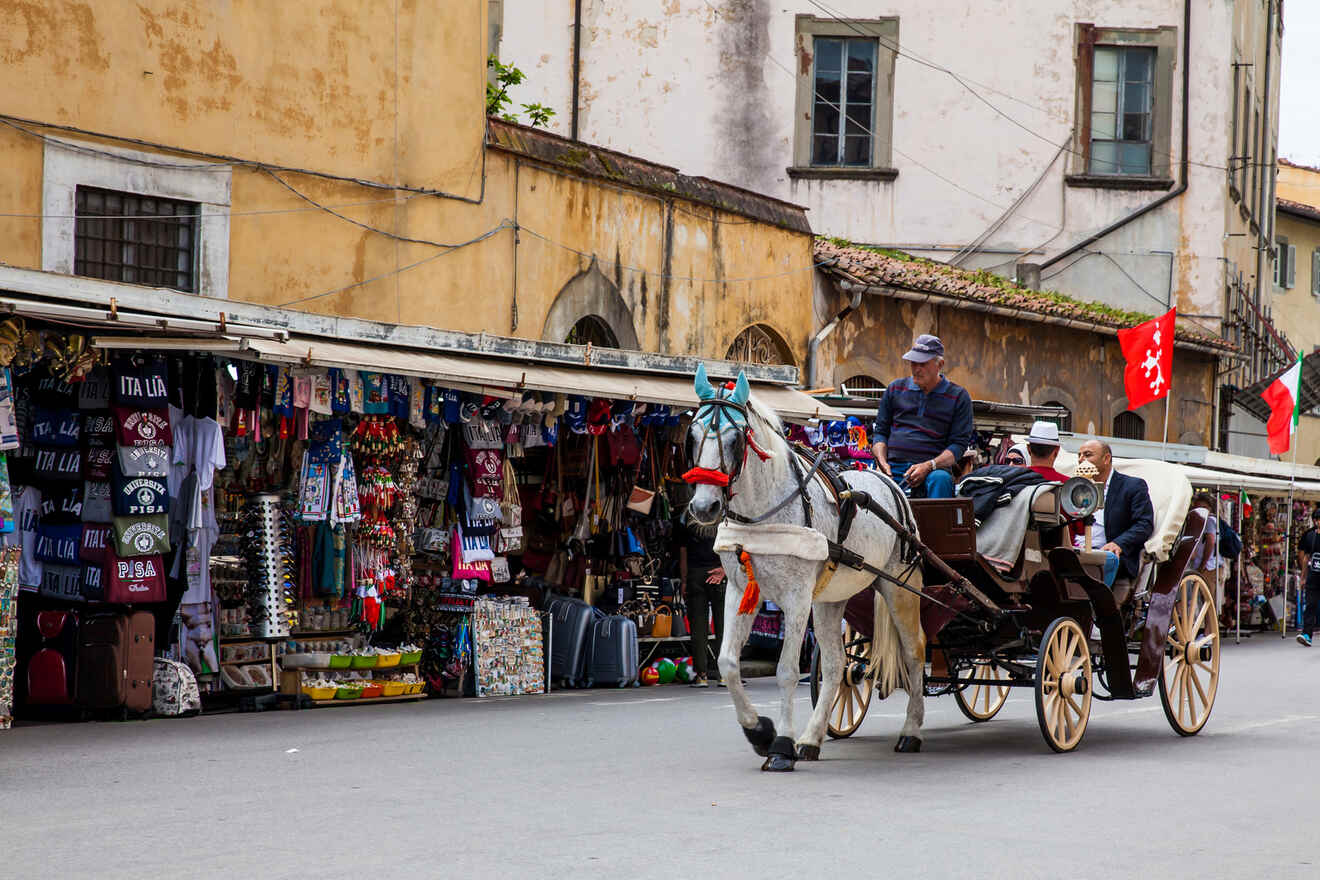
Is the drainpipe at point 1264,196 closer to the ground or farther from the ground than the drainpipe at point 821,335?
farther from the ground

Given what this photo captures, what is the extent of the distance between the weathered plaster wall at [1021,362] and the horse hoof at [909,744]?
42.8 ft

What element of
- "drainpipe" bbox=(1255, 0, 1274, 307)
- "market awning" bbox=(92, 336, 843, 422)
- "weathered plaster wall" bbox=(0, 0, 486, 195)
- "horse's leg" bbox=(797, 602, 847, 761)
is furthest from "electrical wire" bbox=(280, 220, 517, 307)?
"drainpipe" bbox=(1255, 0, 1274, 307)

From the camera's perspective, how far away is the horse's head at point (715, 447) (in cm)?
847

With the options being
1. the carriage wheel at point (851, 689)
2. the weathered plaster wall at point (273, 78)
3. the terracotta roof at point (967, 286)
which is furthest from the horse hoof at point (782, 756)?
the terracotta roof at point (967, 286)

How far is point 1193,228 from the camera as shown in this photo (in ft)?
96.1

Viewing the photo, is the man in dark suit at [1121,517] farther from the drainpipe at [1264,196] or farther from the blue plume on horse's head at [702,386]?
the drainpipe at [1264,196]

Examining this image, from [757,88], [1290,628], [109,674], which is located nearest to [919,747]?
[109,674]

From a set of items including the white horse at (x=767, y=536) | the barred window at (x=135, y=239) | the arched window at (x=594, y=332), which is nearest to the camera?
the white horse at (x=767, y=536)

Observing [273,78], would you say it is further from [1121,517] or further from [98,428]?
[1121,517]

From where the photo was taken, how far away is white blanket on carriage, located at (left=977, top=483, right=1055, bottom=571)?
9883mm

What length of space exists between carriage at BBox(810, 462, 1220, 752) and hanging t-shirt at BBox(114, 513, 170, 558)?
14.8 feet

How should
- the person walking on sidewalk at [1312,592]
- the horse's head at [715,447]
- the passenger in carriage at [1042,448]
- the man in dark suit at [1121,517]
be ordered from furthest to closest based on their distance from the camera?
1. the person walking on sidewalk at [1312,592]
2. the passenger in carriage at [1042,448]
3. the man in dark suit at [1121,517]
4. the horse's head at [715,447]

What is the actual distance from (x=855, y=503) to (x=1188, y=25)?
22550 mm

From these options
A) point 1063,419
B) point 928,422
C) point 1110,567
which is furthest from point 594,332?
point 1063,419
